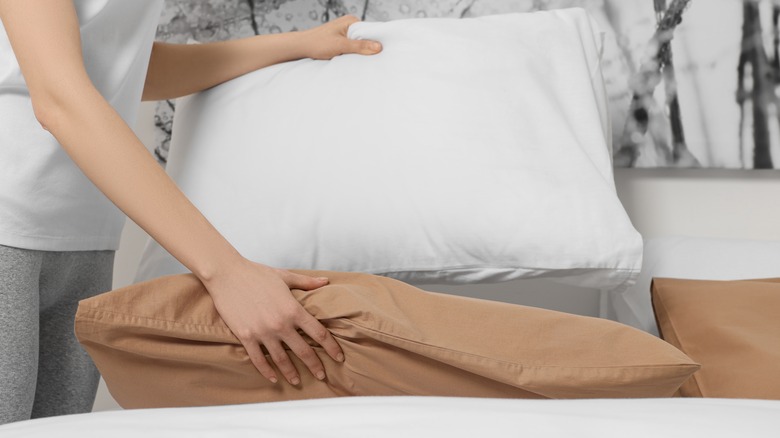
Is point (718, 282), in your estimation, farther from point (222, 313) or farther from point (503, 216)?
point (222, 313)

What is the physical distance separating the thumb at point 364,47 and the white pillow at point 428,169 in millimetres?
16

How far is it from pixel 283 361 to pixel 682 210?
88 centimetres

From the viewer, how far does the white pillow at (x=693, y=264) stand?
118 centimetres

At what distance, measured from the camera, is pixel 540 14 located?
1.19 m

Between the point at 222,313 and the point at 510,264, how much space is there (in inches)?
16.6

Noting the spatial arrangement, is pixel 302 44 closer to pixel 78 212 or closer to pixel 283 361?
pixel 78 212

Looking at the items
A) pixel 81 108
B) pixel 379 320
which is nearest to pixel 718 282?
pixel 379 320

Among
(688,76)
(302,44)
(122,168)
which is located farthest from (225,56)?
(688,76)

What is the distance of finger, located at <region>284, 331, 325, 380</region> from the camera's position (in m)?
0.72

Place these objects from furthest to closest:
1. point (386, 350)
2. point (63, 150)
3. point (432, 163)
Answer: point (432, 163) → point (63, 150) → point (386, 350)

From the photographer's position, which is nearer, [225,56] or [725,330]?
[725,330]

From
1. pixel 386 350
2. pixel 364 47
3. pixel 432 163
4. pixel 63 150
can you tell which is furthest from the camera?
pixel 364 47

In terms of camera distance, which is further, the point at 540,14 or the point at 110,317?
the point at 540,14

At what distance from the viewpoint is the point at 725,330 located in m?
0.93
